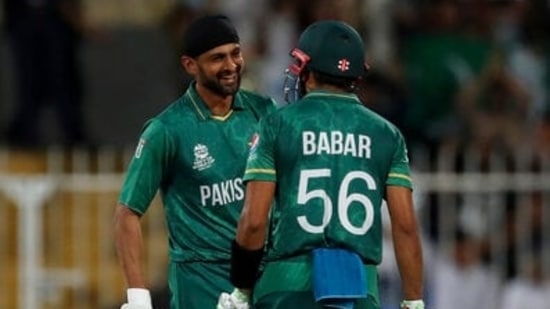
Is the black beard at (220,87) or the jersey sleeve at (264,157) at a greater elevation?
the black beard at (220,87)

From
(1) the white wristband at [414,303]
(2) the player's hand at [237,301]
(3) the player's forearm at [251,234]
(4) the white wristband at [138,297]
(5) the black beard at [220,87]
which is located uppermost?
(5) the black beard at [220,87]

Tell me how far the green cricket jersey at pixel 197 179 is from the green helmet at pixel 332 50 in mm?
1281

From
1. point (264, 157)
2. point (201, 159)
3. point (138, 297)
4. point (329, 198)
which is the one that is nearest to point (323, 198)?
point (329, 198)

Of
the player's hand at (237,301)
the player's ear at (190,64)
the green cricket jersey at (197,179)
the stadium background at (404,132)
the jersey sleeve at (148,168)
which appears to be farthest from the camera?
the stadium background at (404,132)

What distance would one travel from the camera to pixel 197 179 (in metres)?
10.3

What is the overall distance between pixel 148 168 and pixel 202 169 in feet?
0.98

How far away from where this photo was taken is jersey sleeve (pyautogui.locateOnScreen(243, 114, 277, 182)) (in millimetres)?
8906

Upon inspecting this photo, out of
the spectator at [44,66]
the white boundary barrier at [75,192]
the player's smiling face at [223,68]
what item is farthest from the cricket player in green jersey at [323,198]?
the spectator at [44,66]

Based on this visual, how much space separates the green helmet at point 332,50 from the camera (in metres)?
9.08

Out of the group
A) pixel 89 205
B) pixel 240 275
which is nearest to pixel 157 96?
pixel 89 205

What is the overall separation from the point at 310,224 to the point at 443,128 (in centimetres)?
787

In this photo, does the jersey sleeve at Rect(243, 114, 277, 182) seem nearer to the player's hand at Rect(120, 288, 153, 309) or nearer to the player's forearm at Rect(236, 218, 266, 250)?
the player's forearm at Rect(236, 218, 266, 250)

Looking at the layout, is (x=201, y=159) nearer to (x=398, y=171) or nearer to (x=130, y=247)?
(x=130, y=247)

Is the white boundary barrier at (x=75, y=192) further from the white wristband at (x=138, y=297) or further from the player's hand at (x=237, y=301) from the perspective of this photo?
the player's hand at (x=237, y=301)
